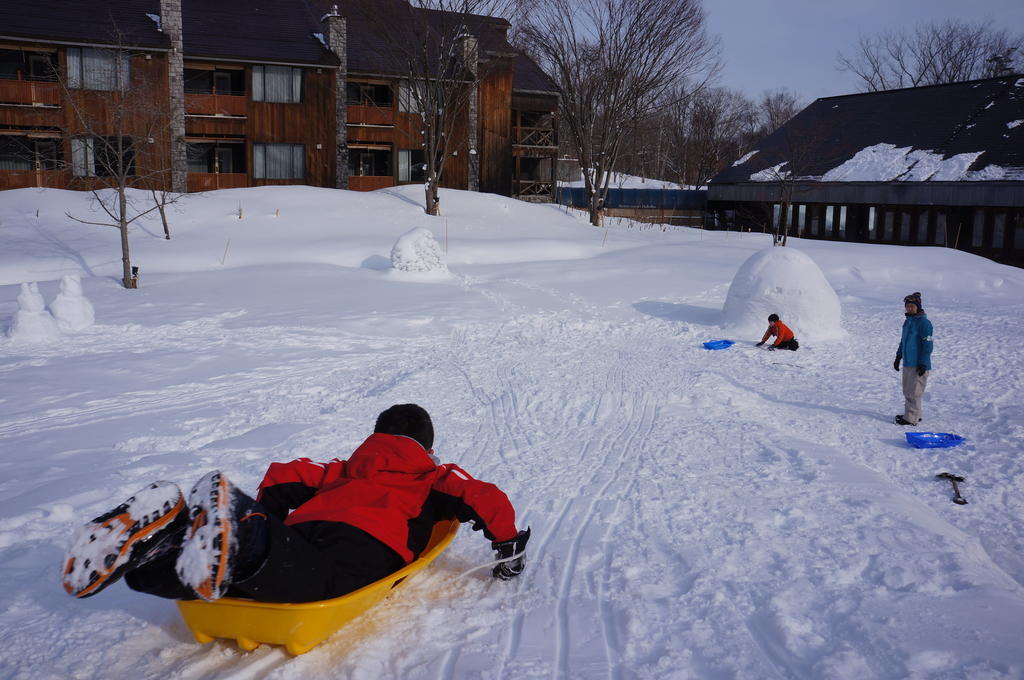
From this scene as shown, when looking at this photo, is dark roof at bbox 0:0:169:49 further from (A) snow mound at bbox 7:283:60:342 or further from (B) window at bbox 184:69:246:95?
(A) snow mound at bbox 7:283:60:342

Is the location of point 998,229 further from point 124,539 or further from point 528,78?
point 124,539

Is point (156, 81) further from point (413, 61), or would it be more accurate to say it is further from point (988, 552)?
point (988, 552)

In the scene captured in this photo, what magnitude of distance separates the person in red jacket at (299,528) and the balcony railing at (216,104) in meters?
28.1

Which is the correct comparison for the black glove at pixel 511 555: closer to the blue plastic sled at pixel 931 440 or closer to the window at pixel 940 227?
the blue plastic sled at pixel 931 440

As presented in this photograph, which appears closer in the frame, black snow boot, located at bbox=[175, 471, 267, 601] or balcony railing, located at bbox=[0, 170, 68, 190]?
black snow boot, located at bbox=[175, 471, 267, 601]

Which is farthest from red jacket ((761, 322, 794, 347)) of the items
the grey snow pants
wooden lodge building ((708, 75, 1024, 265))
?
wooden lodge building ((708, 75, 1024, 265))

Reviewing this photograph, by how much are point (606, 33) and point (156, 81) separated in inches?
635

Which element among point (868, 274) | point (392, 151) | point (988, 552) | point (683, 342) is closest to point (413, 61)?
point (392, 151)

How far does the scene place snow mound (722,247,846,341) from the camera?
12.2 metres

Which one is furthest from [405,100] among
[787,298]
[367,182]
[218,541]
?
[218,541]

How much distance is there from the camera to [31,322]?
11.2m

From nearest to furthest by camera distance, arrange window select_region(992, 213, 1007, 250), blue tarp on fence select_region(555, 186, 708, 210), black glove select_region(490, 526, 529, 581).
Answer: black glove select_region(490, 526, 529, 581), window select_region(992, 213, 1007, 250), blue tarp on fence select_region(555, 186, 708, 210)

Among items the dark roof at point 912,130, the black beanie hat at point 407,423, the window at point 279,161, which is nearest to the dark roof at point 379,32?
the window at point 279,161

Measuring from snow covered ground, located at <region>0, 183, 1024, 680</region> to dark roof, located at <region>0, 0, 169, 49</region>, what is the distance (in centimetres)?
1186
